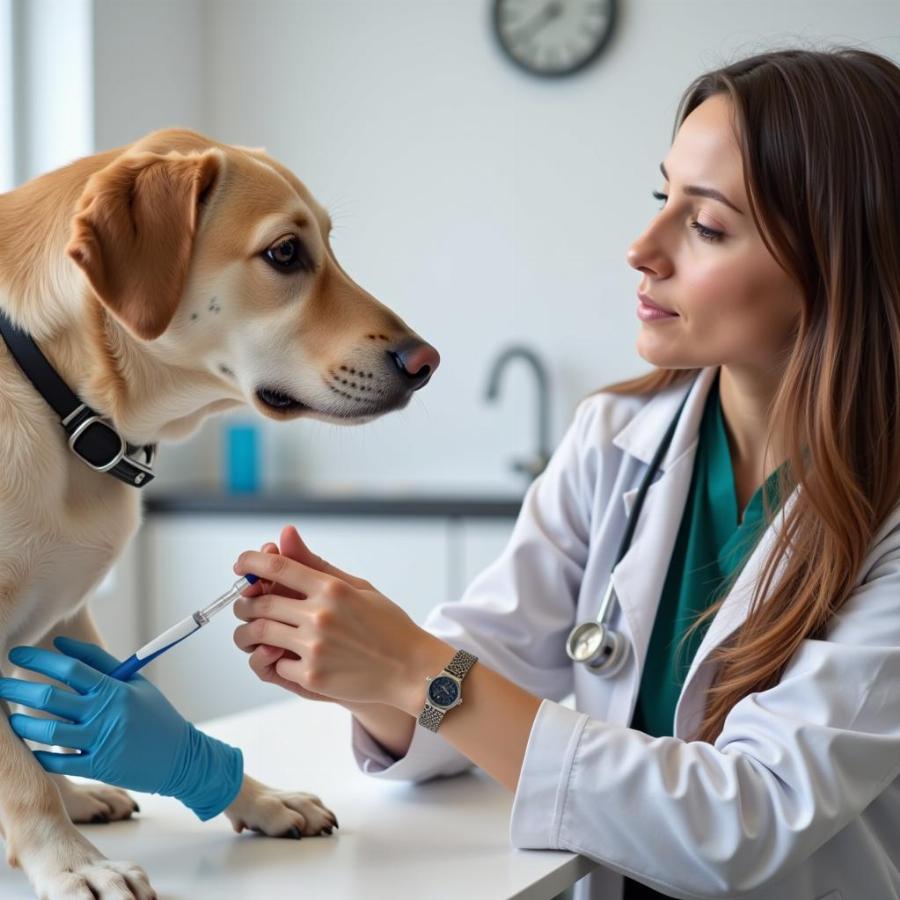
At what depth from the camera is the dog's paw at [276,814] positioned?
3.33 feet

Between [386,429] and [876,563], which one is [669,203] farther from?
[386,429]

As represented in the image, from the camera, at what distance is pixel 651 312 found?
1.24m

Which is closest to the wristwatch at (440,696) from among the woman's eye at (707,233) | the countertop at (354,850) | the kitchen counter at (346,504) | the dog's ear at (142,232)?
the countertop at (354,850)

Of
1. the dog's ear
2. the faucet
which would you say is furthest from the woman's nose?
the faucet

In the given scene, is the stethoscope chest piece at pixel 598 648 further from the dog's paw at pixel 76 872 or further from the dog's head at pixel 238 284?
the dog's paw at pixel 76 872

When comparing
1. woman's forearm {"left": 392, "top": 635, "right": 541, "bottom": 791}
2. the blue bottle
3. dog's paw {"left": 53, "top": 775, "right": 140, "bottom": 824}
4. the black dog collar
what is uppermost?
the black dog collar

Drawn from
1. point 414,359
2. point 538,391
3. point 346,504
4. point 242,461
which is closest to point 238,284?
point 414,359

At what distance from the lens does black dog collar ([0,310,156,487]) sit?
3.20ft

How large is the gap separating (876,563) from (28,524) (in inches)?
30.7

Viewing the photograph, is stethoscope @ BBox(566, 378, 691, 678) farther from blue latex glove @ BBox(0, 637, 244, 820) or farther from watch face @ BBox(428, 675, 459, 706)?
blue latex glove @ BBox(0, 637, 244, 820)

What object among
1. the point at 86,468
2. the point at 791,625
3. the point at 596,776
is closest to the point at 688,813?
the point at 596,776

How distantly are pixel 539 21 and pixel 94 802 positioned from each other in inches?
111

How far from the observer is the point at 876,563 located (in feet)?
3.63

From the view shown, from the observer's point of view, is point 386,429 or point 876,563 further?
point 386,429
